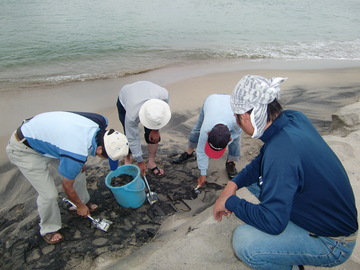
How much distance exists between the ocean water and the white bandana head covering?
19.8 feet

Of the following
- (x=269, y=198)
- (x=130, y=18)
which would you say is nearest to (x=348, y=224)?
(x=269, y=198)

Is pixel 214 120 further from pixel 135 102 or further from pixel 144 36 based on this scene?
pixel 144 36

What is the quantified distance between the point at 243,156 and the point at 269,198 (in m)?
2.36

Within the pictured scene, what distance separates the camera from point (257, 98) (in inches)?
52.0

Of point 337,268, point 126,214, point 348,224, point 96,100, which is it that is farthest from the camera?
point 96,100

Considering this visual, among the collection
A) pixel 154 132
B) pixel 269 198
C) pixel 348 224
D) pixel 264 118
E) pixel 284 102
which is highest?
pixel 264 118

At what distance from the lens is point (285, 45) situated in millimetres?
10094

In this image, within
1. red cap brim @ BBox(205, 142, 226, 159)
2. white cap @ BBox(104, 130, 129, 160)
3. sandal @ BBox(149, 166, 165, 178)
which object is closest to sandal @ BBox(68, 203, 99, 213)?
sandal @ BBox(149, 166, 165, 178)

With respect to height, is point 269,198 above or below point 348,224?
above

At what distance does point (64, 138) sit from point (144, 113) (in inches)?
33.8

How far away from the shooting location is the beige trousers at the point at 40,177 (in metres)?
2.14

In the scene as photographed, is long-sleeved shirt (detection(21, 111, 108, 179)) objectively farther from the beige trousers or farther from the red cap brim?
the red cap brim

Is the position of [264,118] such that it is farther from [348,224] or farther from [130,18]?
[130,18]

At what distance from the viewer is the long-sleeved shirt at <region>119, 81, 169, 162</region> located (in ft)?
8.86
